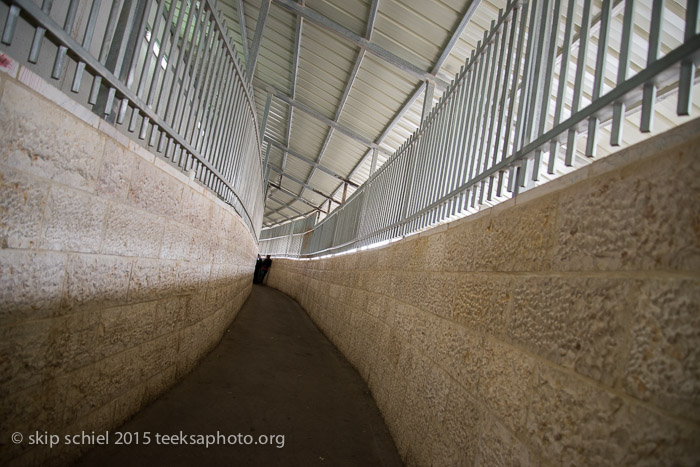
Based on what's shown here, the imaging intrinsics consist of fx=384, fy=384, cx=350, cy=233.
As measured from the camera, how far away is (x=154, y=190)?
2.75m

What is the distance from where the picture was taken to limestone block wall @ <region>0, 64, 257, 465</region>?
1.67 meters

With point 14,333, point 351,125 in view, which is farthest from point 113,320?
point 351,125

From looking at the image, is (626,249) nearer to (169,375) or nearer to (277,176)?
(169,375)

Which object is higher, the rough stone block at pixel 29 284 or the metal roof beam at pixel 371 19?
the metal roof beam at pixel 371 19

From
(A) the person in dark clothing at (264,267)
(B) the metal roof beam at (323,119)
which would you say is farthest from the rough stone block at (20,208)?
(A) the person in dark clothing at (264,267)

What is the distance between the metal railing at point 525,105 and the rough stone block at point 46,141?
234cm

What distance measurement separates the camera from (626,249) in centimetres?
126

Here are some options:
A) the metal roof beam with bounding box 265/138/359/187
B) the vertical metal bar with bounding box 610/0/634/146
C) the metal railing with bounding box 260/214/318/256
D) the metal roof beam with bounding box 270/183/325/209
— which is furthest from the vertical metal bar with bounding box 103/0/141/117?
the metal roof beam with bounding box 270/183/325/209

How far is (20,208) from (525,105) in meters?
2.65

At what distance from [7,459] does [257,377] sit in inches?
134

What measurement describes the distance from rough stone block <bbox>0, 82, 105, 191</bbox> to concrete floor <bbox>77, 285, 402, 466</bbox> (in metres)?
→ 1.73

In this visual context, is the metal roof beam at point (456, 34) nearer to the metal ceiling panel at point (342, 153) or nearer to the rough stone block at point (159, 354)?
the metal ceiling panel at point (342, 153)

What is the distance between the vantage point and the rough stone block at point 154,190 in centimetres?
250

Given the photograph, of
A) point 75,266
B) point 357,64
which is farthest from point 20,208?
point 357,64
